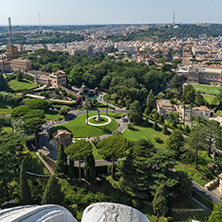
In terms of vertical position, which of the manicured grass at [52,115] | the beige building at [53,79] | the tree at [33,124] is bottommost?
the manicured grass at [52,115]

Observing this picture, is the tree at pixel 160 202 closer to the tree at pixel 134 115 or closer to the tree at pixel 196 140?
the tree at pixel 196 140

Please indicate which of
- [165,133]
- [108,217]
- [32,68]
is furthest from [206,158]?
[32,68]

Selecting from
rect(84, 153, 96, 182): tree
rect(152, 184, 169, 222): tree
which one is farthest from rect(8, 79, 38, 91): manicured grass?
rect(152, 184, 169, 222): tree

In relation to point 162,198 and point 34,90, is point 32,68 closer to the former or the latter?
point 34,90

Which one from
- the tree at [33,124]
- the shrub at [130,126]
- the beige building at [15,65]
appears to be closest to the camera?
the tree at [33,124]

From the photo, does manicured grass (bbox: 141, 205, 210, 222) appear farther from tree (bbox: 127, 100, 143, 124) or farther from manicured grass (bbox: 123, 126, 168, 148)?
tree (bbox: 127, 100, 143, 124)

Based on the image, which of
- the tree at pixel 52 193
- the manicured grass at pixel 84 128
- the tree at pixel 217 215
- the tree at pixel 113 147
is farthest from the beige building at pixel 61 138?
the tree at pixel 217 215
